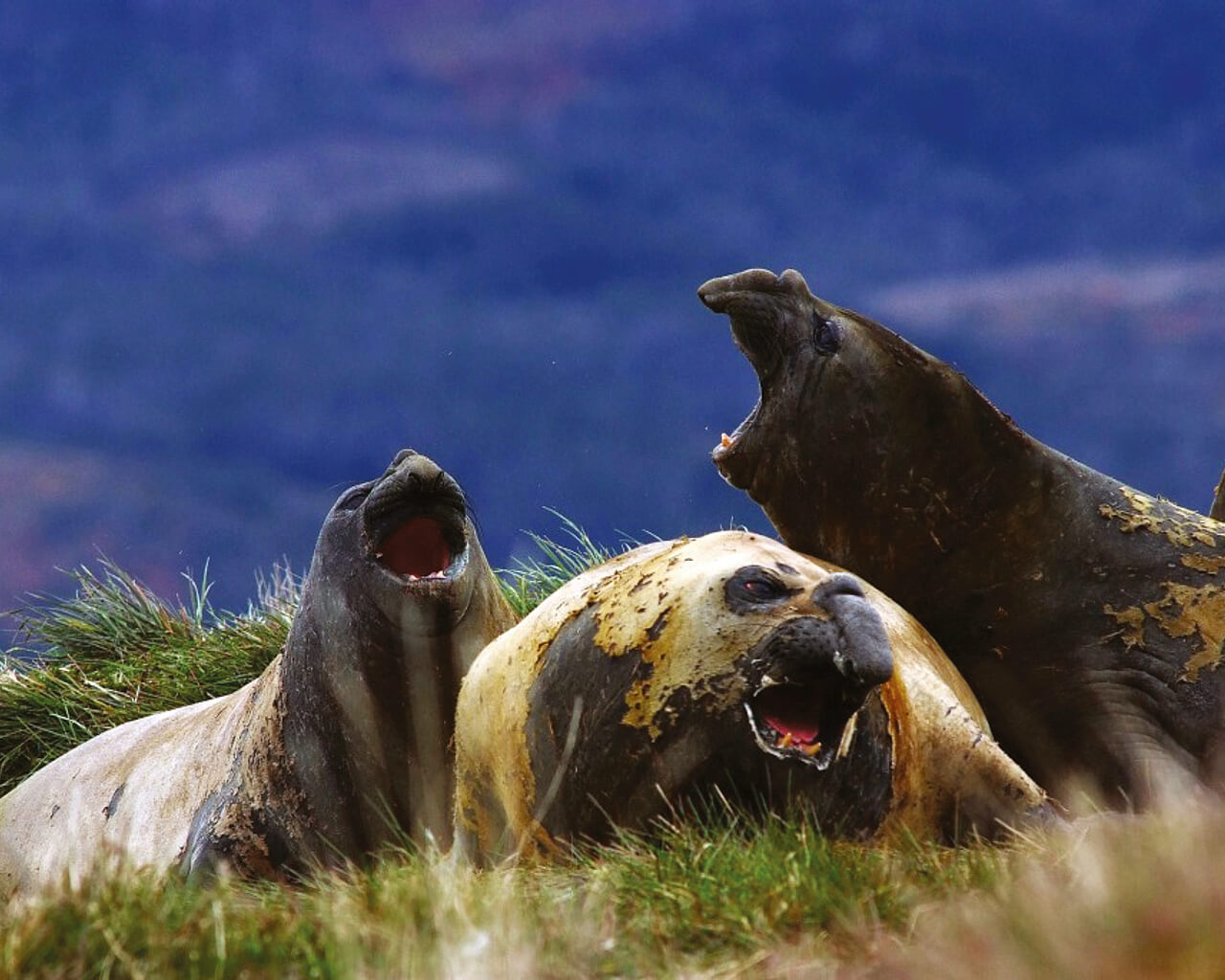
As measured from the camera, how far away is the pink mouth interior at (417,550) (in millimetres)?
6625

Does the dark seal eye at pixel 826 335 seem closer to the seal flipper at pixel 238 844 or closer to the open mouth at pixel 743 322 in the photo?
the open mouth at pixel 743 322

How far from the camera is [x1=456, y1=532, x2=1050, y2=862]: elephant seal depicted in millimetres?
4324

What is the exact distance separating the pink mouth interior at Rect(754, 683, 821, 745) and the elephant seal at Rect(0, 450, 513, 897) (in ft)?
6.72

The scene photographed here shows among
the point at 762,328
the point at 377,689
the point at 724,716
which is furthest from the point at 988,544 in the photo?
the point at 377,689

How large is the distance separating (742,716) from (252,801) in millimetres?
3201

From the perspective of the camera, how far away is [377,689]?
6.61 meters

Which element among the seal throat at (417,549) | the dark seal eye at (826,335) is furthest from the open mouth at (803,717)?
the seal throat at (417,549)

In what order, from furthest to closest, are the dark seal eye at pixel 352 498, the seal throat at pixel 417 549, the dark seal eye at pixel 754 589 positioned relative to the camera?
the dark seal eye at pixel 352 498 < the seal throat at pixel 417 549 < the dark seal eye at pixel 754 589

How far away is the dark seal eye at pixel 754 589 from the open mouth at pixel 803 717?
0.24 metres

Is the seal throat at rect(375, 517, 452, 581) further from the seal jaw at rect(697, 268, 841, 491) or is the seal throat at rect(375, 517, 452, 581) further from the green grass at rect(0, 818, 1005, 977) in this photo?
the green grass at rect(0, 818, 1005, 977)

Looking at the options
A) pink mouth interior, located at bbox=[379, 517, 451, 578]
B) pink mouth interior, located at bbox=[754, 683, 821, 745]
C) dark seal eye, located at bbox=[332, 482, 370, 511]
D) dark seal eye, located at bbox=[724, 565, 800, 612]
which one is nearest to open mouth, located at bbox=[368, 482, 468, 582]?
pink mouth interior, located at bbox=[379, 517, 451, 578]

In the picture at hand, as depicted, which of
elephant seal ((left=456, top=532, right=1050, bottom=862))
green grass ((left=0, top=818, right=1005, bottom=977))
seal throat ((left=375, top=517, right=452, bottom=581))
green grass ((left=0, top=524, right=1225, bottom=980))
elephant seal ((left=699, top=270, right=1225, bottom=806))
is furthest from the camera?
seal throat ((left=375, top=517, right=452, bottom=581))

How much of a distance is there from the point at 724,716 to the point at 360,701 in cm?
268

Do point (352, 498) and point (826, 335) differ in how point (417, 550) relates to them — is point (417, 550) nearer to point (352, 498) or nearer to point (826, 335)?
point (352, 498)
